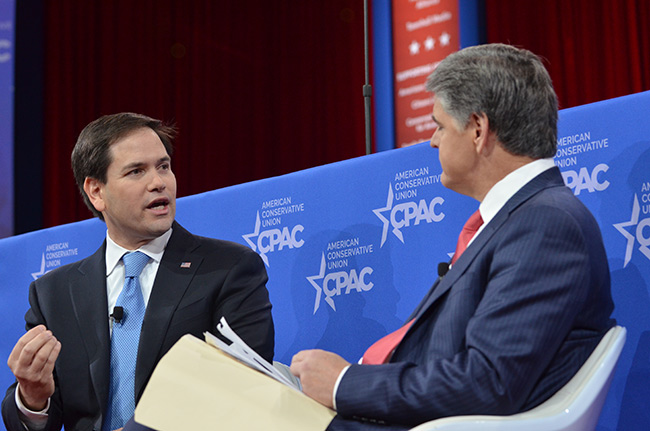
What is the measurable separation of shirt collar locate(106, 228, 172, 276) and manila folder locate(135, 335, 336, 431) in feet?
3.31

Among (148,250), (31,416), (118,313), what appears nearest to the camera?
(31,416)

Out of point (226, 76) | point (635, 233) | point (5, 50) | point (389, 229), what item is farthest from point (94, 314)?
point (226, 76)

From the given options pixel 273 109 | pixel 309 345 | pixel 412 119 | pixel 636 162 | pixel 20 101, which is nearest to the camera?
pixel 636 162

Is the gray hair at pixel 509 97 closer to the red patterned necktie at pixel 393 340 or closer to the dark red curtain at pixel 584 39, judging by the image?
the red patterned necktie at pixel 393 340

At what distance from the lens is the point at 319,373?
161cm

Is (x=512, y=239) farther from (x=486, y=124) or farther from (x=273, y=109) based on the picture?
(x=273, y=109)

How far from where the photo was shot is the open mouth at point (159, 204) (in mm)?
2639

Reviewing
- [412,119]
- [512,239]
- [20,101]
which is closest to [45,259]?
[512,239]

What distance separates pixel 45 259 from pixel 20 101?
349 cm

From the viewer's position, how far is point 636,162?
2.30m

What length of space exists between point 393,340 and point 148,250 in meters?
1.09

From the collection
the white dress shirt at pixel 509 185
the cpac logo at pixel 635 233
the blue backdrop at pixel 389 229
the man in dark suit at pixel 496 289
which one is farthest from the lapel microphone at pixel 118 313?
the cpac logo at pixel 635 233

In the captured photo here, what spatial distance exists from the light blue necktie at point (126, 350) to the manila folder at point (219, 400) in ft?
2.77

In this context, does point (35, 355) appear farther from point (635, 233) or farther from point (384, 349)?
point (635, 233)
